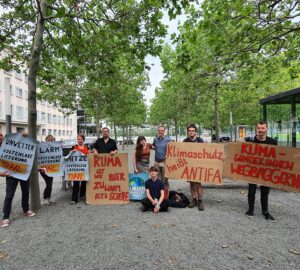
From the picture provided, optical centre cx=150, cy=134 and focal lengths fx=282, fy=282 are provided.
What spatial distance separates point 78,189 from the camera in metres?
7.47

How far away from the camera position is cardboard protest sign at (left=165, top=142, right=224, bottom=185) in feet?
22.2

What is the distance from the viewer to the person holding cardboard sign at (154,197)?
6297 millimetres

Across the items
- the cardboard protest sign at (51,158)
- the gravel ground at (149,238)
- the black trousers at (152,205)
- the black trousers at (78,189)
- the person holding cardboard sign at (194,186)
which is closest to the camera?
the gravel ground at (149,238)

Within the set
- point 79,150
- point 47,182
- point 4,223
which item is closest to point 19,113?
point 47,182

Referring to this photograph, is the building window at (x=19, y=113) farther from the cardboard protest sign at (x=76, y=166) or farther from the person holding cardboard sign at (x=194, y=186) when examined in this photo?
the person holding cardboard sign at (x=194, y=186)

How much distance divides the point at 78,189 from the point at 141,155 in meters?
1.91

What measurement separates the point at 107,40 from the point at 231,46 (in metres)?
3.81

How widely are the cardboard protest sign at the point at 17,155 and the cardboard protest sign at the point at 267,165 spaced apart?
179 inches

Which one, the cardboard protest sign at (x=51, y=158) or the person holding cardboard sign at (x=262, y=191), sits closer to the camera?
the person holding cardboard sign at (x=262, y=191)

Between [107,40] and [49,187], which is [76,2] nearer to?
[107,40]

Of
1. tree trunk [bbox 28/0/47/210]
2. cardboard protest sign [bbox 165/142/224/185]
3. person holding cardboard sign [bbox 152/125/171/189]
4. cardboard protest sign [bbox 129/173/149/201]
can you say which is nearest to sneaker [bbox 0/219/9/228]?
tree trunk [bbox 28/0/47/210]

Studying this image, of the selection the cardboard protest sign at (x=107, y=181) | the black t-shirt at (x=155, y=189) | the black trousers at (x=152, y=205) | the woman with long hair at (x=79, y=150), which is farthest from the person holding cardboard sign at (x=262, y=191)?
the woman with long hair at (x=79, y=150)

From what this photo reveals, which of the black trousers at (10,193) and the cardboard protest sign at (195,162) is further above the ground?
the cardboard protest sign at (195,162)

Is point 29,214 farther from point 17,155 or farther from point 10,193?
point 17,155
